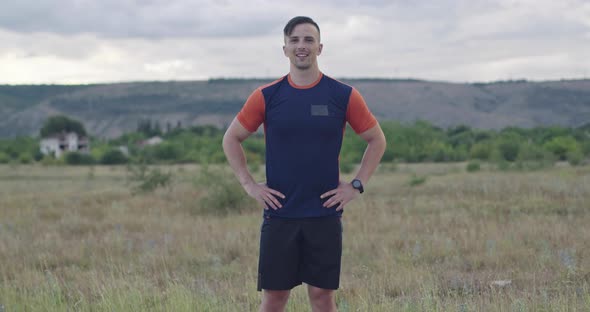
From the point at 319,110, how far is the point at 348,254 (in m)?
5.38

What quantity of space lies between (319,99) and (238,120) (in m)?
0.55

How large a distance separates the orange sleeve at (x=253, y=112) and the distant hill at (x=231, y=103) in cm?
10956

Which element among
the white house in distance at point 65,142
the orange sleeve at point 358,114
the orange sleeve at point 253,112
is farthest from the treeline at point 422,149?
the orange sleeve at point 253,112

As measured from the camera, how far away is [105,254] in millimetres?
9445

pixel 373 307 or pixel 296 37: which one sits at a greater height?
pixel 296 37

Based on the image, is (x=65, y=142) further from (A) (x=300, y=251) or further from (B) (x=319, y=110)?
(B) (x=319, y=110)

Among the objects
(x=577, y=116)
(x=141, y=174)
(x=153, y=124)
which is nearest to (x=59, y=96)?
(x=153, y=124)

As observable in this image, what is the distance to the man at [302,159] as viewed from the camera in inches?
161

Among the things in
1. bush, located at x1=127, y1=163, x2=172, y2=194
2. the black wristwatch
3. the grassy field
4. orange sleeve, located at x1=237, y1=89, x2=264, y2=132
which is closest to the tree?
bush, located at x1=127, y1=163, x2=172, y2=194

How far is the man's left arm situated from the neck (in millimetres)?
493

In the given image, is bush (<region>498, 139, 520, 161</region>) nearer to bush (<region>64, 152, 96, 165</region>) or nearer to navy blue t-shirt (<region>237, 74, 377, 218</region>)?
bush (<region>64, 152, 96, 165</region>)

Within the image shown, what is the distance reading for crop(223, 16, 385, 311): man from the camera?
4102 millimetres

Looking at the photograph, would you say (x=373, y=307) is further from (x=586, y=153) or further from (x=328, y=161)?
(x=586, y=153)

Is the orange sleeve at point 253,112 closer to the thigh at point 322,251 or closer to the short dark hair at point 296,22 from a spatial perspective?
the short dark hair at point 296,22
